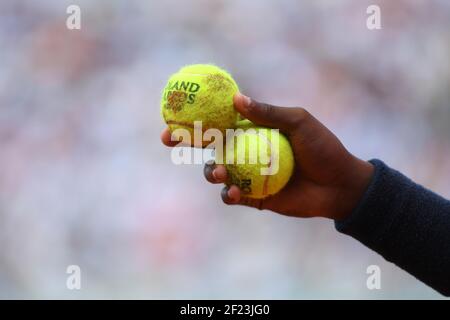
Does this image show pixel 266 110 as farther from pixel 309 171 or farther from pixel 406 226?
pixel 406 226

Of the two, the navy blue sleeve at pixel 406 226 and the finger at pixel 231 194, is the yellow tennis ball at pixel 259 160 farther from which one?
the navy blue sleeve at pixel 406 226

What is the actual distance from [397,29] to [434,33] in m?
0.14

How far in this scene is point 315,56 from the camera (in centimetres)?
204

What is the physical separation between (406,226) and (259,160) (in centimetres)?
22

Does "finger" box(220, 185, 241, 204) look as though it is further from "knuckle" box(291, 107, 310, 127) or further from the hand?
"knuckle" box(291, 107, 310, 127)

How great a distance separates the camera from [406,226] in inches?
31.0

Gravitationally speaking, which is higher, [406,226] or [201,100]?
[201,100]

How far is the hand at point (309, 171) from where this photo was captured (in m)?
0.78

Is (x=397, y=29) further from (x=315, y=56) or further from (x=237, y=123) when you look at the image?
(x=237, y=123)

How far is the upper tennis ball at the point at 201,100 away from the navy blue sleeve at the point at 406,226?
0.73ft

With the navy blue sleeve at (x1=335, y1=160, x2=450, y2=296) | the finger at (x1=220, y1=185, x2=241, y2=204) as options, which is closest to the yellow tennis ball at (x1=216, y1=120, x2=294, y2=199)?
the finger at (x1=220, y1=185, x2=241, y2=204)

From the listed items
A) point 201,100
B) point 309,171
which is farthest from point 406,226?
point 201,100

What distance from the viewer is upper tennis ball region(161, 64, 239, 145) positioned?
2.65 feet

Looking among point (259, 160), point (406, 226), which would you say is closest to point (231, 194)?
point (259, 160)
